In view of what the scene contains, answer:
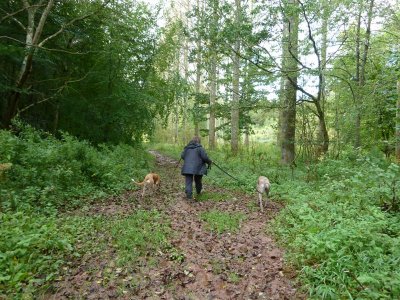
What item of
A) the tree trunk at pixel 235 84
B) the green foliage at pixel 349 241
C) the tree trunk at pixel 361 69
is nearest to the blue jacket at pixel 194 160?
the green foliage at pixel 349 241

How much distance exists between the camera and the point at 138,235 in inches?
240

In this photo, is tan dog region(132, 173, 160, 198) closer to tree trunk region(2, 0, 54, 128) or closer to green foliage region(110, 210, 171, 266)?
green foliage region(110, 210, 171, 266)

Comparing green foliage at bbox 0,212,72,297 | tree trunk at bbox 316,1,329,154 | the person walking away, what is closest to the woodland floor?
green foliage at bbox 0,212,72,297

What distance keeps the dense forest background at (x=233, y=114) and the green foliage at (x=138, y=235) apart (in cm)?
92

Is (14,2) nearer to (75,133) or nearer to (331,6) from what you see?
(75,133)

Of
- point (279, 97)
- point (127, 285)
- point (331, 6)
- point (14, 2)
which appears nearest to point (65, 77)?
point (14, 2)

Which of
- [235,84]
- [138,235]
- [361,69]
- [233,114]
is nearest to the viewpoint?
[138,235]

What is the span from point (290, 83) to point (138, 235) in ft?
33.3

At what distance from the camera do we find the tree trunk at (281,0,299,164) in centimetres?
1205

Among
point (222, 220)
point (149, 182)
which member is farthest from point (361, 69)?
point (149, 182)

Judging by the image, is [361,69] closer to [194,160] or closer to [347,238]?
[194,160]

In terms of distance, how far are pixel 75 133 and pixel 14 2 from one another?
6808mm

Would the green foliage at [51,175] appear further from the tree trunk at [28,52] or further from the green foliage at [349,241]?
the green foliage at [349,241]

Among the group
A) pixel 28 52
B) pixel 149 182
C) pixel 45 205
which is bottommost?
pixel 45 205
